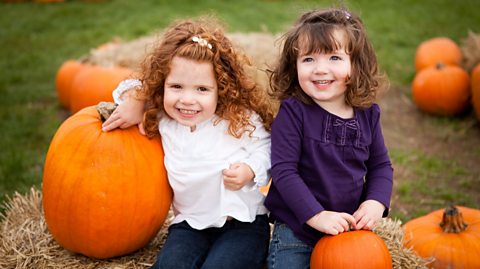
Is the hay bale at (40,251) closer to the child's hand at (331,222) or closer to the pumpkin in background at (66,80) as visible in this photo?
the child's hand at (331,222)

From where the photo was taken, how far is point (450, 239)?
3.45 m

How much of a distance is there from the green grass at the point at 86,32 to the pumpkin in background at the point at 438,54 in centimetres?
46

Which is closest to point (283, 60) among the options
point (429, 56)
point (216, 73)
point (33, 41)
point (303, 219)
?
point (216, 73)

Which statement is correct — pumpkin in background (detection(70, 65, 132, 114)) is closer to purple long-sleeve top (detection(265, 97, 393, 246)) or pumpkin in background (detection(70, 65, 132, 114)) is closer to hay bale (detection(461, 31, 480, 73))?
purple long-sleeve top (detection(265, 97, 393, 246))

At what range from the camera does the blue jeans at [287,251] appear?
2.80m

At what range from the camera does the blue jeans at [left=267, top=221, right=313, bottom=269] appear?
2.80 metres

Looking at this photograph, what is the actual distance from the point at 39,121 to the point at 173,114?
402cm

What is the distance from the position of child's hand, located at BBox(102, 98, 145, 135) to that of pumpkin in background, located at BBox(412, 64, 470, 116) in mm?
4483

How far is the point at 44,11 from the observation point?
11758 millimetres

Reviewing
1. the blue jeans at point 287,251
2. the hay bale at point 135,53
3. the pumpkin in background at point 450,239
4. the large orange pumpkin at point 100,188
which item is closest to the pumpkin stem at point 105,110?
the large orange pumpkin at point 100,188

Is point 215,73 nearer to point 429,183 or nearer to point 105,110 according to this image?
point 105,110

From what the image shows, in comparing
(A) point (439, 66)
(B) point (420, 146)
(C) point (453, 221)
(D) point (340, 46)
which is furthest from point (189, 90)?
(A) point (439, 66)

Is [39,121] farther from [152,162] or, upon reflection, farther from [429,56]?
[429,56]

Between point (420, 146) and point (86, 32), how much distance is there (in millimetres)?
6810
